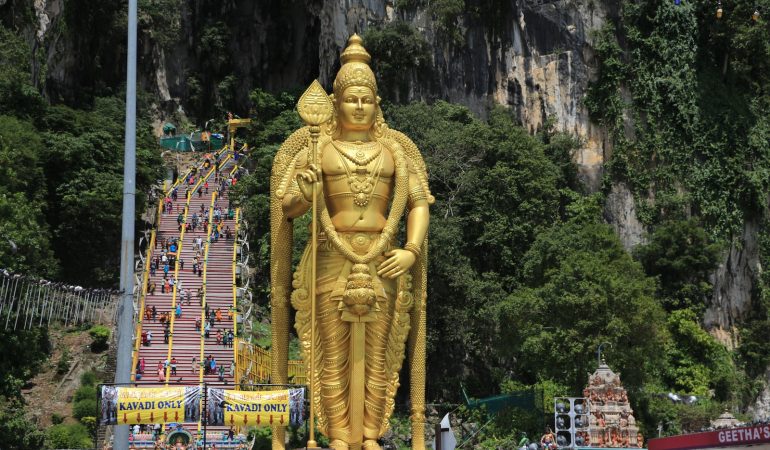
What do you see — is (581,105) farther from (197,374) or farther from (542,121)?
(197,374)

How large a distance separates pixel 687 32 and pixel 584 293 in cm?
1142

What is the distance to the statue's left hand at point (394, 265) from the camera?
518 inches

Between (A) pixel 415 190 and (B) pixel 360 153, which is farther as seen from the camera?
(A) pixel 415 190

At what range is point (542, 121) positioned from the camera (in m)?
33.7

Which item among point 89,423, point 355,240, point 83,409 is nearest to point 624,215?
point 83,409

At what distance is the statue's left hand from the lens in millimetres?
13156

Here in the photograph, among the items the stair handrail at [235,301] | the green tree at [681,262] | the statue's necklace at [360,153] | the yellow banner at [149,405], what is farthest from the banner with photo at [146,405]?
the green tree at [681,262]

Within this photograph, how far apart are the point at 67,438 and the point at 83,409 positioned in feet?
4.44

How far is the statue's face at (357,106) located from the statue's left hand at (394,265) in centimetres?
145

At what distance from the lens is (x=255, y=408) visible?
41.8 ft

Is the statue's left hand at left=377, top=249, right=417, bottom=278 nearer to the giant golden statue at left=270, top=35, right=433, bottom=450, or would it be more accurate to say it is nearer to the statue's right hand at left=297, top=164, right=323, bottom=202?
the giant golden statue at left=270, top=35, right=433, bottom=450

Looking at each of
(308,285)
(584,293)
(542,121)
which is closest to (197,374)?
(584,293)

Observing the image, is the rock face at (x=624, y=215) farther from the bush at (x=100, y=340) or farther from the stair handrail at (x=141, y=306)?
the bush at (x=100, y=340)

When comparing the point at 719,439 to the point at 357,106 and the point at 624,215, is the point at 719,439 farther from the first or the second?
the point at 624,215
